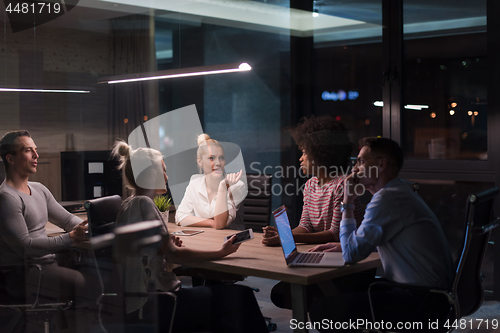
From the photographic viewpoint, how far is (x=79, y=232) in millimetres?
1962

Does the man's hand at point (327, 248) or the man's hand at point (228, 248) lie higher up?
the man's hand at point (228, 248)

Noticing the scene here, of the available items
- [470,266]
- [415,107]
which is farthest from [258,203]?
[470,266]

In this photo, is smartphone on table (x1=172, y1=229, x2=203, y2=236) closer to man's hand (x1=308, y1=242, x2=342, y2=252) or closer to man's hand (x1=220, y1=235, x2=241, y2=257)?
man's hand (x1=220, y1=235, x2=241, y2=257)

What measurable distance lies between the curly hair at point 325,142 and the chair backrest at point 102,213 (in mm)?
1340

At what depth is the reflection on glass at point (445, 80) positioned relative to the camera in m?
4.07

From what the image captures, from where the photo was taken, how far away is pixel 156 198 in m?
2.24

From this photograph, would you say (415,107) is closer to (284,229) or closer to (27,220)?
(284,229)

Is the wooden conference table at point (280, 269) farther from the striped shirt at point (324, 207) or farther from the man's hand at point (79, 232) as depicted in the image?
the striped shirt at point (324, 207)

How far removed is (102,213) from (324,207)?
4.49ft

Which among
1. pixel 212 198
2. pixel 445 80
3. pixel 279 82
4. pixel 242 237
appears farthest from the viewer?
pixel 279 82

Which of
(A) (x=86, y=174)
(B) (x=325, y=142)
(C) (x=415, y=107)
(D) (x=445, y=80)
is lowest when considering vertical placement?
(A) (x=86, y=174)

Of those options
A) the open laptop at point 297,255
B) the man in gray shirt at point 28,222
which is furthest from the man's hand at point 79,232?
the open laptop at point 297,255

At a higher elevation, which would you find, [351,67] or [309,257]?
[351,67]

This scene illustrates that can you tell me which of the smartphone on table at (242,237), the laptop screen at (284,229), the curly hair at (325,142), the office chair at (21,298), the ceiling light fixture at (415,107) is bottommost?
the office chair at (21,298)
